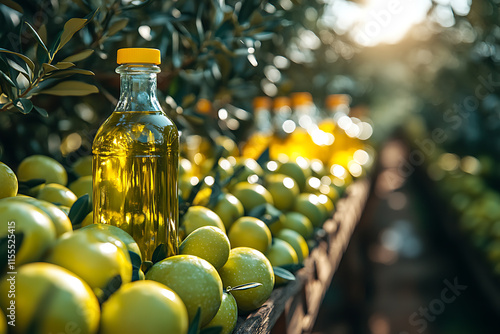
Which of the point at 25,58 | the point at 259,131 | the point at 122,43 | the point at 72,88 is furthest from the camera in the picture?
the point at 259,131

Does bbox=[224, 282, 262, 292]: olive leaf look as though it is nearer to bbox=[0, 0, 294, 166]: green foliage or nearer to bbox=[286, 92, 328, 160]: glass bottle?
bbox=[0, 0, 294, 166]: green foliage

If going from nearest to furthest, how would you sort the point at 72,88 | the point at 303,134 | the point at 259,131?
the point at 72,88
the point at 259,131
the point at 303,134

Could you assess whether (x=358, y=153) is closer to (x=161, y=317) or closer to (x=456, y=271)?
(x=456, y=271)

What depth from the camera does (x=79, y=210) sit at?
0.76m

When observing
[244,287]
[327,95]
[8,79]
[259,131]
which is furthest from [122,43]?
[327,95]

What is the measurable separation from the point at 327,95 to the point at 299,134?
4.85ft

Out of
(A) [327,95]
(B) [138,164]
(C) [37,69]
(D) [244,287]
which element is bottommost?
(A) [327,95]

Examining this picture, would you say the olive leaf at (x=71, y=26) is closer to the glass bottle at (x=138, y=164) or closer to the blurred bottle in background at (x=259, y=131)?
the glass bottle at (x=138, y=164)

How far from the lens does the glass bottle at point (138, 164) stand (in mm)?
740

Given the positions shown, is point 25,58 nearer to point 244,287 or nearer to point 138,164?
point 138,164

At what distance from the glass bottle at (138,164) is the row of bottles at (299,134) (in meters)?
1.14

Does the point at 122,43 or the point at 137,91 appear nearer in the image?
the point at 137,91

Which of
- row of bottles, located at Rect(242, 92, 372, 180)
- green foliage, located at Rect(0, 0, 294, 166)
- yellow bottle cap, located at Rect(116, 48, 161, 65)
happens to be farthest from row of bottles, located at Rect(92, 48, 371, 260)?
row of bottles, located at Rect(242, 92, 372, 180)

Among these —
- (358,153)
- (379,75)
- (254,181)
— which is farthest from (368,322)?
(379,75)
